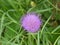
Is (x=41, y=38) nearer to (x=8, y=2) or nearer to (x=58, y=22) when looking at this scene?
(x=58, y=22)

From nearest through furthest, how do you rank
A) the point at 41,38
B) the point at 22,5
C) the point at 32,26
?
1. the point at 32,26
2. the point at 41,38
3. the point at 22,5

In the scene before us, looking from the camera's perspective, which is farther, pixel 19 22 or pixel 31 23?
pixel 19 22

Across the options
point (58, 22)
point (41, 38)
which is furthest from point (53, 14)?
point (41, 38)
